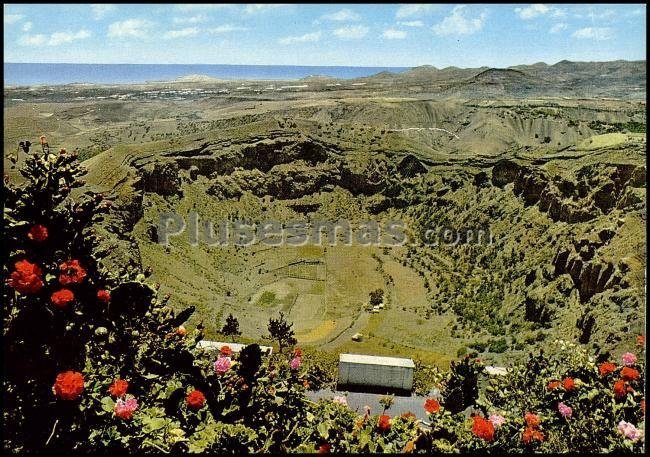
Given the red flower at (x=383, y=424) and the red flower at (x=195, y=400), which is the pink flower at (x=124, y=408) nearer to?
the red flower at (x=195, y=400)

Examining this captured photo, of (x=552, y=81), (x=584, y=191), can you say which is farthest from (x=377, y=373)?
(x=552, y=81)

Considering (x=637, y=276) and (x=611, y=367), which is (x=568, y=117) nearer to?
(x=637, y=276)

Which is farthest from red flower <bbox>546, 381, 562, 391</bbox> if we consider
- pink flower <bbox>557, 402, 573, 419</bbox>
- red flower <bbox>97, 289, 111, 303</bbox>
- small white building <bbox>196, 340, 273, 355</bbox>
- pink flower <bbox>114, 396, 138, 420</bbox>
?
red flower <bbox>97, 289, 111, 303</bbox>

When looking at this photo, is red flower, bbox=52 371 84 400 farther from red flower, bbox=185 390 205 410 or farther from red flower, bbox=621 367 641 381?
red flower, bbox=621 367 641 381

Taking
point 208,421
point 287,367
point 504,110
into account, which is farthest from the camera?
point 504,110

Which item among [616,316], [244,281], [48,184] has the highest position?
[48,184]

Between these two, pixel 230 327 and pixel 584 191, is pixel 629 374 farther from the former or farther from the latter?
pixel 584 191

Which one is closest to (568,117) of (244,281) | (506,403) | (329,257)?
(329,257)
